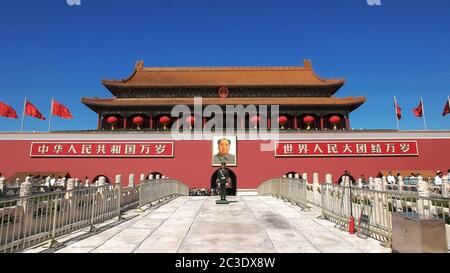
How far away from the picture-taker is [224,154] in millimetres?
23031

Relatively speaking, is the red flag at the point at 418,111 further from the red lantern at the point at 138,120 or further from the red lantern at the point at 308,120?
the red lantern at the point at 138,120

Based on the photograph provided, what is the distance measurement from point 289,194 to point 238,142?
33.6 feet

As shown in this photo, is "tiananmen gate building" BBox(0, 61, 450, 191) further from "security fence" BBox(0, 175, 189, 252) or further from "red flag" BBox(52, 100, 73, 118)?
"security fence" BBox(0, 175, 189, 252)

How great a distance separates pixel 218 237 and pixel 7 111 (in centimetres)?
2192

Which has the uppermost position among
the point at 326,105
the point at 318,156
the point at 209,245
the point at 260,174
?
the point at 326,105

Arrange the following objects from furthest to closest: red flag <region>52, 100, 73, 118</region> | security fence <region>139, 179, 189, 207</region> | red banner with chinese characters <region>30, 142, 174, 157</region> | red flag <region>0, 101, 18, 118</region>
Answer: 1. red flag <region>52, 100, 73, 118</region>
2. red banner with chinese characters <region>30, 142, 174, 157</region>
3. red flag <region>0, 101, 18, 118</region>
4. security fence <region>139, 179, 189, 207</region>

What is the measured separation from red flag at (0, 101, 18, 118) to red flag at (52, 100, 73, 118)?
2.73 metres

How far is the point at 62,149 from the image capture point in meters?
22.8

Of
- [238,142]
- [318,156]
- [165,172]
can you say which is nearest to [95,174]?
[165,172]

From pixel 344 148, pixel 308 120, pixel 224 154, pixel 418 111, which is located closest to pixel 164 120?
pixel 224 154

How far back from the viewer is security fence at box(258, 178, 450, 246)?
525cm

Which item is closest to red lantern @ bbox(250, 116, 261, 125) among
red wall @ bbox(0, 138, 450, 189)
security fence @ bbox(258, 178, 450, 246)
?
red wall @ bbox(0, 138, 450, 189)
